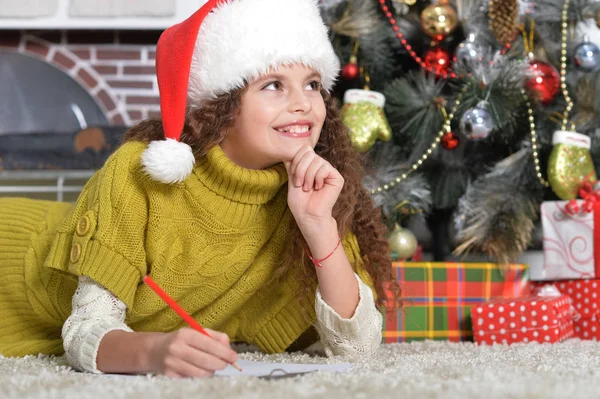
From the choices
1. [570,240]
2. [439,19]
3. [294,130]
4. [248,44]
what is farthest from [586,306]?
[248,44]

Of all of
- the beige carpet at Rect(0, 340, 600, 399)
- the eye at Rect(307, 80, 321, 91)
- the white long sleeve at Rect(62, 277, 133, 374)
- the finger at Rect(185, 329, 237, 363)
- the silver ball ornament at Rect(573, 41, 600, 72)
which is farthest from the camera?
the silver ball ornament at Rect(573, 41, 600, 72)

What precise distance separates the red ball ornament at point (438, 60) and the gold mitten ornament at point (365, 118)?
144 mm

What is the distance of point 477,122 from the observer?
1570mm

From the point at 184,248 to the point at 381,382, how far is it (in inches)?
18.5

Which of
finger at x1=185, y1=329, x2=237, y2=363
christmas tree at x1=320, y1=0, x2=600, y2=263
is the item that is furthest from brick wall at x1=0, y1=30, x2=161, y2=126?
finger at x1=185, y1=329, x2=237, y2=363

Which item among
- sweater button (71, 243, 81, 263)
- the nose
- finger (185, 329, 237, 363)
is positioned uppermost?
the nose

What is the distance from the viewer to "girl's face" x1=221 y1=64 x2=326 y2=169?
1122 millimetres

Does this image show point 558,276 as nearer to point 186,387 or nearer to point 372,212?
point 372,212

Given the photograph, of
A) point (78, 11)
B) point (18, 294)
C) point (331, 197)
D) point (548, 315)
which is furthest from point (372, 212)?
point (78, 11)

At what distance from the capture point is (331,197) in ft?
3.63

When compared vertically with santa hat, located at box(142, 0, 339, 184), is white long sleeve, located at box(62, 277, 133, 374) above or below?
below

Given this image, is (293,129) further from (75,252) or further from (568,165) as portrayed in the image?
(568,165)

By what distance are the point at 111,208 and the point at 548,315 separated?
0.79 metres

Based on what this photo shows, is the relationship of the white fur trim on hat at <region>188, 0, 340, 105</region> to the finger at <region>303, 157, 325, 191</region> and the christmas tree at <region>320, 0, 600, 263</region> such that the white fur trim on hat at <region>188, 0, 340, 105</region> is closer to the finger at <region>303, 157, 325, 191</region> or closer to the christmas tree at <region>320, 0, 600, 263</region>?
the finger at <region>303, 157, 325, 191</region>
